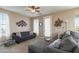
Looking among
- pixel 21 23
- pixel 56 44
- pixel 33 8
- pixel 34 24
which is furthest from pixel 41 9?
pixel 56 44

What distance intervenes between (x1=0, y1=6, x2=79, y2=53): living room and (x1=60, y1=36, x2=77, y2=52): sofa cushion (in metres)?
0.17

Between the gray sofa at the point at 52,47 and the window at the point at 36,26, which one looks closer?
the gray sofa at the point at 52,47

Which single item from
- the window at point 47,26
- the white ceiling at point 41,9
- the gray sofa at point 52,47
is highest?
the white ceiling at point 41,9

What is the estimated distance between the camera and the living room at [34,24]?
190 cm

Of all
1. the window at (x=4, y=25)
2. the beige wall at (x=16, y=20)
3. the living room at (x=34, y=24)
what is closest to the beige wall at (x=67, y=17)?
the living room at (x=34, y=24)

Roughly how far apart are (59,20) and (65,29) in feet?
0.72

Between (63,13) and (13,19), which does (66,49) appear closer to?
(63,13)

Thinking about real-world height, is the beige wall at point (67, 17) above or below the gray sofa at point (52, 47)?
above

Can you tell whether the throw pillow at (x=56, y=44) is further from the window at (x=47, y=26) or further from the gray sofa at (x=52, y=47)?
the window at (x=47, y=26)

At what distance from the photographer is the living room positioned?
6.25ft

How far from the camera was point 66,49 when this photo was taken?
6.13 feet

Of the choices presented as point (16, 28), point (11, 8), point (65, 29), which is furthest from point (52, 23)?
point (11, 8)

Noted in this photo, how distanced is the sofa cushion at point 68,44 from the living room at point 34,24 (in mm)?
168

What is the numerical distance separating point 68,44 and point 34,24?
0.79 m
